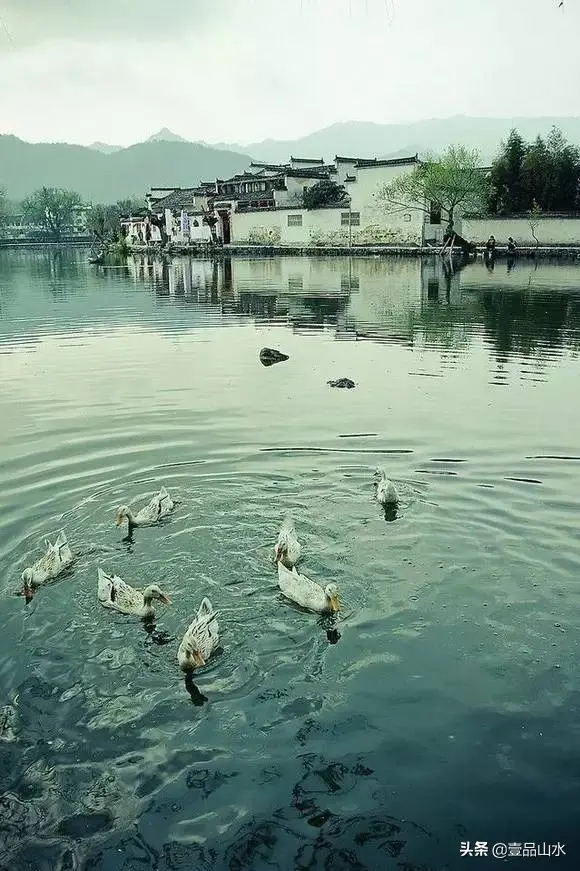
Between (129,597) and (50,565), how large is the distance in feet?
4.37

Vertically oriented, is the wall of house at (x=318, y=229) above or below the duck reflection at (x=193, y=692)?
above

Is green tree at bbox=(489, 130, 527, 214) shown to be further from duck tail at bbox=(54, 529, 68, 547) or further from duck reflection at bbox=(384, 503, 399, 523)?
duck tail at bbox=(54, 529, 68, 547)

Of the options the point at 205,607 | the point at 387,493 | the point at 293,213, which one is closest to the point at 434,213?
the point at 293,213

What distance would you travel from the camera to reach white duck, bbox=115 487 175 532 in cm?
954

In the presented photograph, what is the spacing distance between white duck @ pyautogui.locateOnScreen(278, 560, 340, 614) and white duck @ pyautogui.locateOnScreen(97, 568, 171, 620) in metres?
1.33

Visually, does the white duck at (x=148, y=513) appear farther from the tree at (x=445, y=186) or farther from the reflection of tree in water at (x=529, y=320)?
the tree at (x=445, y=186)

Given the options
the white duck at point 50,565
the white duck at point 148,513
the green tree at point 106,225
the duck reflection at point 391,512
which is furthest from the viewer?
the green tree at point 106,225

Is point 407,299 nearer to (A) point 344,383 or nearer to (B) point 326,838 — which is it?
(A) point 344,383

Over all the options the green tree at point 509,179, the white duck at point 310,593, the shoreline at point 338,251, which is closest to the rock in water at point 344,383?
the white duck at point 310,593

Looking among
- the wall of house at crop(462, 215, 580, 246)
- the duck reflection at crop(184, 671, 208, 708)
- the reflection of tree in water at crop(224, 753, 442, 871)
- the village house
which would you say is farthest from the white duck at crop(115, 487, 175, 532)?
the village house

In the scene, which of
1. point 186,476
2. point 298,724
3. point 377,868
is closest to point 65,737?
point 298,724

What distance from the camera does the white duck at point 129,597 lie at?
7.50m

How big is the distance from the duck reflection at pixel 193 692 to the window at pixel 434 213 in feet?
230

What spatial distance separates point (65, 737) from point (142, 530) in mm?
3873
